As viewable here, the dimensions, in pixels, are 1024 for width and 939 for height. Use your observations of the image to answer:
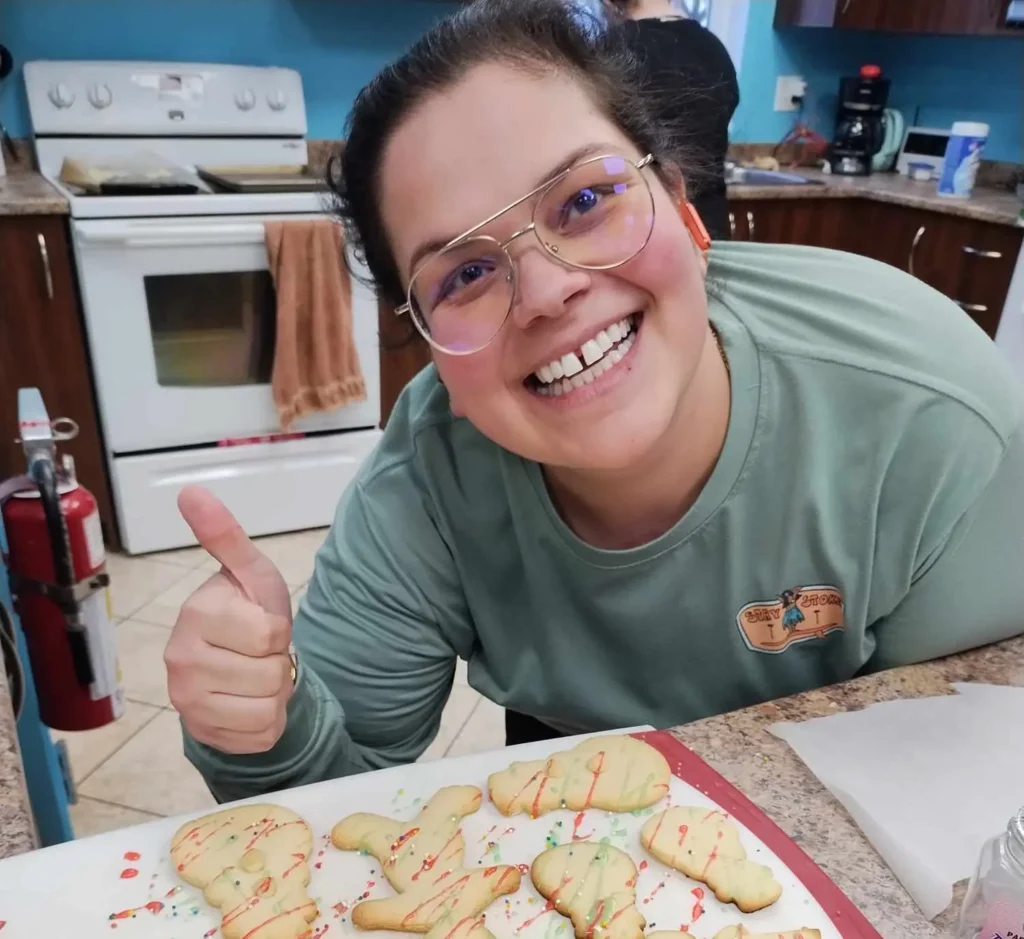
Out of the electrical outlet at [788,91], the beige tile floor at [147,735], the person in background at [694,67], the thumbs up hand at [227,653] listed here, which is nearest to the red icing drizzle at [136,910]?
the thumbs up hand at [227,653]

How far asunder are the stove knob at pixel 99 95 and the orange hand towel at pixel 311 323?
0.75m

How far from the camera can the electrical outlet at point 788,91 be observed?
136 inches

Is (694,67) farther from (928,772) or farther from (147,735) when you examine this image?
(147,735)

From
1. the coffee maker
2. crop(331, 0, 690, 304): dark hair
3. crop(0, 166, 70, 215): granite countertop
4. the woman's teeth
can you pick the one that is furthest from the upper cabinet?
the woman's teeth

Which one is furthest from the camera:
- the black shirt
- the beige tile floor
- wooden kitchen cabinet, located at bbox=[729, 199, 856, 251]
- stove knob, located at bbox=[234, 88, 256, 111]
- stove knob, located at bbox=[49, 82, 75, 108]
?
wooden kitchen cabinet, located at bbox=[729, 199, 856, 251]

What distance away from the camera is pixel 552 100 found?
2.42 feet

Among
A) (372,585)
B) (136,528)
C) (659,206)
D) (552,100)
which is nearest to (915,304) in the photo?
(659,206)

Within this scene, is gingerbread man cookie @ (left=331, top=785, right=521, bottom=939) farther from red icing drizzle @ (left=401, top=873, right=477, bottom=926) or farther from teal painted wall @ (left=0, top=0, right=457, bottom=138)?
teal painted wall @ (left=0, top=0, right=457, bottom=138)

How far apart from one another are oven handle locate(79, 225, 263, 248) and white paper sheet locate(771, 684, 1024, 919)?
6.35ft

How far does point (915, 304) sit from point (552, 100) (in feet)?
1.31

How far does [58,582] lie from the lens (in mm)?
1505

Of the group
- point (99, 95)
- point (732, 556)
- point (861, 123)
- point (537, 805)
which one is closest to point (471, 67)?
point (732, 556)

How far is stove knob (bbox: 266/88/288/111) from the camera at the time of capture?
2.73 m

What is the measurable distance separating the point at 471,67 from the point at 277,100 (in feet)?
7.43
